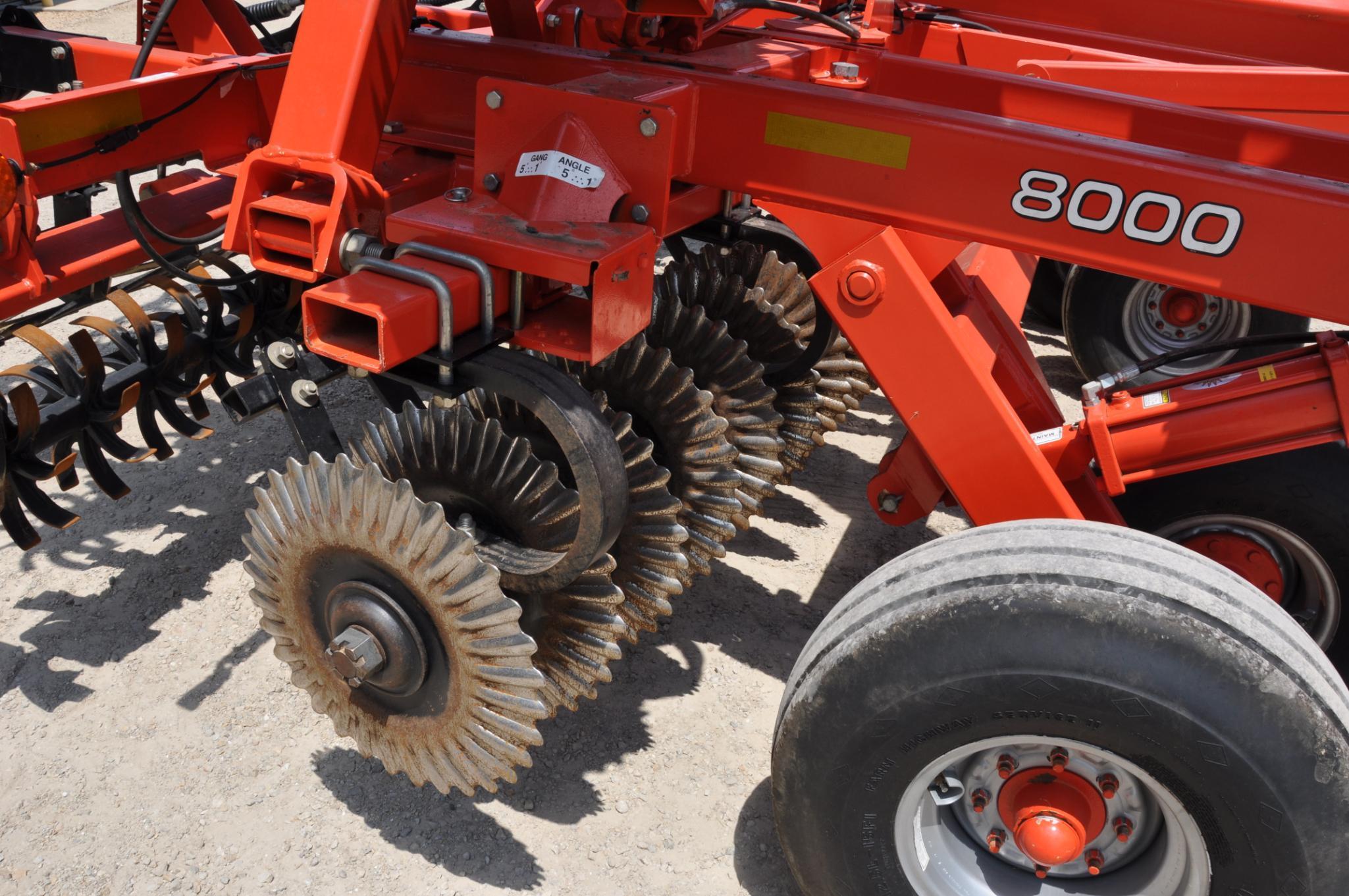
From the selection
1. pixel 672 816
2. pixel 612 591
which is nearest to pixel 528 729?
pixel 612 591

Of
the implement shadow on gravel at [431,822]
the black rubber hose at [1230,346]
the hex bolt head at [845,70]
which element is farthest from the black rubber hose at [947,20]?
the implement shadow on gravel at [431,822]

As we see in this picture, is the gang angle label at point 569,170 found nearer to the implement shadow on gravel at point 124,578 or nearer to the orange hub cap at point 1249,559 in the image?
the orange hub cap at point 1249,559

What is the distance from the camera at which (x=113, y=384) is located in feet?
8.89

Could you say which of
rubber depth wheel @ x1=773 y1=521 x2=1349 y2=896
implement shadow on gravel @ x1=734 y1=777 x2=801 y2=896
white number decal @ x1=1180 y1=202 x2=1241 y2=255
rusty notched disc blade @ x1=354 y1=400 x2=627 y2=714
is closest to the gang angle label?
rusty notched disc blade @ x1=354 y1=400 x2=627 y2=714

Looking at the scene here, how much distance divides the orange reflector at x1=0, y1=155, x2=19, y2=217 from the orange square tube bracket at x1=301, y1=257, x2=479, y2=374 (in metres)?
0.94

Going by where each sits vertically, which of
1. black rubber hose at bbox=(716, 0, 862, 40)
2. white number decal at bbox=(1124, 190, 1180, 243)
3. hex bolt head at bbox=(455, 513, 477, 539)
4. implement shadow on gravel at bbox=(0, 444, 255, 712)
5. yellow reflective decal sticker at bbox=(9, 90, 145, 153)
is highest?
black rubber hose at bbox=(716, 0, 862, 40)

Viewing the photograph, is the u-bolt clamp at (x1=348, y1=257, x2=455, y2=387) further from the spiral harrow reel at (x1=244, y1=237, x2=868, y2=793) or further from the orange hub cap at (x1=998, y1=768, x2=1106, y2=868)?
the orange hub cap at (x1=998, y1=768, x2=1106, y2=868)

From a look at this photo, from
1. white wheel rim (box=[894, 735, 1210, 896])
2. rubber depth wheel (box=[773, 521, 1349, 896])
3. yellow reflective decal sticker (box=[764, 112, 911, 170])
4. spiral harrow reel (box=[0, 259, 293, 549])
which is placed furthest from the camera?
spiral harrow reel (box=[0, 259, 293, 549])

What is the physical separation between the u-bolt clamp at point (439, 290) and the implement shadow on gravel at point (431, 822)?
1057 mm

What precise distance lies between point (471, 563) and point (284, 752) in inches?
38.9

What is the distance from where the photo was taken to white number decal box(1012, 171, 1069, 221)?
5.94ft

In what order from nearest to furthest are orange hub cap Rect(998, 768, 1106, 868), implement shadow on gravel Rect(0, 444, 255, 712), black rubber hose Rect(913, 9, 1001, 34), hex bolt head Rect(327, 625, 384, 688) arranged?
orange hub cap Rect(998, 768, 1106, 868) → hex bolt head Rect(327, 625, 384, 688) → implement shadow on gravel Rect(0, 444, 255, 712) → black rubber hose Rect(913, 9, 1001, 34)

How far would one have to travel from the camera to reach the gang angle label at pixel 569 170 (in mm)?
1931

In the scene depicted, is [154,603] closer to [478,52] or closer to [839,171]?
[478,52]
